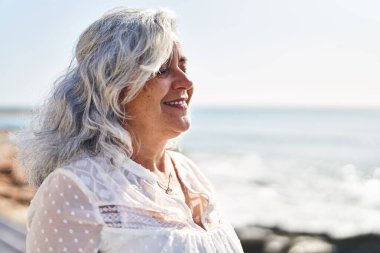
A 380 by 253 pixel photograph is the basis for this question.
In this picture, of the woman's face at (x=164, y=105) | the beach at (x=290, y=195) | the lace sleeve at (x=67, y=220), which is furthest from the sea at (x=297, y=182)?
the lace sleeve at (x=67, y=220)

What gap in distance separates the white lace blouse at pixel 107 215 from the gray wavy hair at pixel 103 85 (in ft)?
0.25

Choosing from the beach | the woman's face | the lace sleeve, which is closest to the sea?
the beach

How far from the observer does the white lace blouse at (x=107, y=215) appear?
5.82 ft

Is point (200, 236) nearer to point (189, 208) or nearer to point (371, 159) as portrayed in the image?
point (189, 208)

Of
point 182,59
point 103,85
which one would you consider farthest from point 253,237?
point 103,85

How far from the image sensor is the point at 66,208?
5.82 feet

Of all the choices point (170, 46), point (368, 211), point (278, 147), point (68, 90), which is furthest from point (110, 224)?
point (278, 147)

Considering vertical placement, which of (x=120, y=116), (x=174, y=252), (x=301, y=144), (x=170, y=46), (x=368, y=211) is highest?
(x=170, y=46)

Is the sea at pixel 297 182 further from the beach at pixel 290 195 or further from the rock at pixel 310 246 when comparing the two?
the rock at pixel 310 246

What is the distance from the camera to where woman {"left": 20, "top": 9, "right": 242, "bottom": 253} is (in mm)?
1791

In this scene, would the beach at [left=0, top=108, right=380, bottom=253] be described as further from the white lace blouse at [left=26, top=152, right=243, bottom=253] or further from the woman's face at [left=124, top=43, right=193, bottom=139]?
the white lace blouse at [left=26, top=152, right=243, bottom=253]

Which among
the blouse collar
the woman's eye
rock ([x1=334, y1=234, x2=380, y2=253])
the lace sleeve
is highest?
the woman's eye

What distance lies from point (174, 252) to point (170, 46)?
0.60m

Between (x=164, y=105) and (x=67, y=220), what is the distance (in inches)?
18.1
